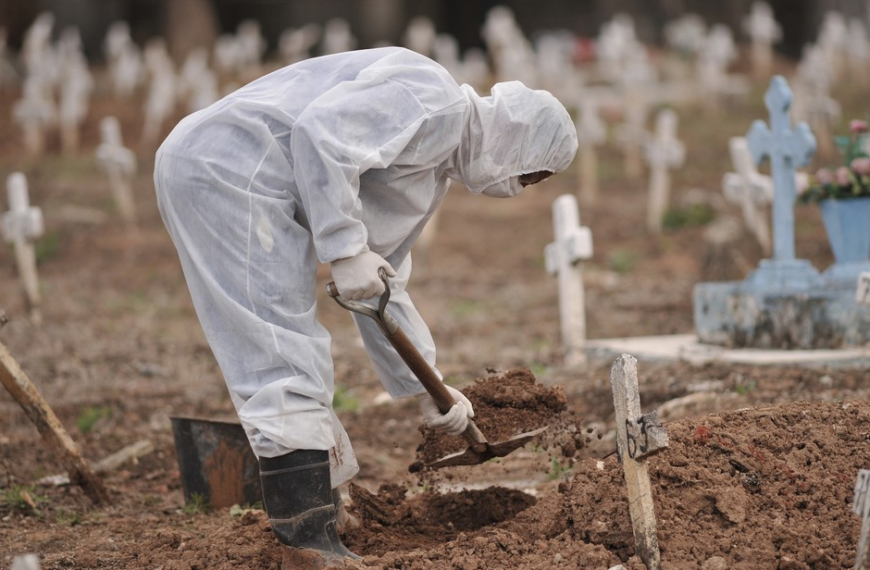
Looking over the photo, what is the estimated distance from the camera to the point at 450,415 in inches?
138

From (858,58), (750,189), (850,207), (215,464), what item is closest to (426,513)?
(215,464)

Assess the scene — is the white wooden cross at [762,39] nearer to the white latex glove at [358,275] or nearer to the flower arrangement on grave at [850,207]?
the flower arrangement on grave at [850,207]

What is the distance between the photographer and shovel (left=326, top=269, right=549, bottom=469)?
10.2ft

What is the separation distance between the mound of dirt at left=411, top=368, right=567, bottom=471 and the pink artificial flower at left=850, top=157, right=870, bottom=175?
3.17m

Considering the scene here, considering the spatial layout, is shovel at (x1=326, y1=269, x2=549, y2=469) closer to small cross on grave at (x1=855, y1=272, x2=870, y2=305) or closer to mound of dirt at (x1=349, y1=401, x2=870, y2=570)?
mound of dirt at (x1=349, y1=401, x2=870, y2=570)

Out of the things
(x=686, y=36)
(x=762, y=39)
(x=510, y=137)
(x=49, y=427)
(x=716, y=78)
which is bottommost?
(x=49, y=427)

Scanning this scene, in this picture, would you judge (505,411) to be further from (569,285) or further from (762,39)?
(762,39)

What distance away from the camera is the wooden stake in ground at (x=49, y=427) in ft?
13.1

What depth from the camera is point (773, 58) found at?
24.9 meters

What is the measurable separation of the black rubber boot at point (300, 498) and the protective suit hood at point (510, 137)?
1.00 metres

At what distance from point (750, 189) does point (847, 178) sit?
2.21 m

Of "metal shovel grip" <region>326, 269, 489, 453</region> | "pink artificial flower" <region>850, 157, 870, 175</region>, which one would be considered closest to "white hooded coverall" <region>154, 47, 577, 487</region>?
"metal shovel grip" <region>326, 269, 489, 453</region>

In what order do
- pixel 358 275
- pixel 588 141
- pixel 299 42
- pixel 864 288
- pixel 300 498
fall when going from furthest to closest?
pixel 299 42, pixel 588 141, pixel 864 288, pixel 300 498, pixel 358 275

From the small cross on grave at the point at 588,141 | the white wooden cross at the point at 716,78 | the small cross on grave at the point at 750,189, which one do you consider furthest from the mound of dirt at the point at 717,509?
the white wooden cross at the point at 716,78
